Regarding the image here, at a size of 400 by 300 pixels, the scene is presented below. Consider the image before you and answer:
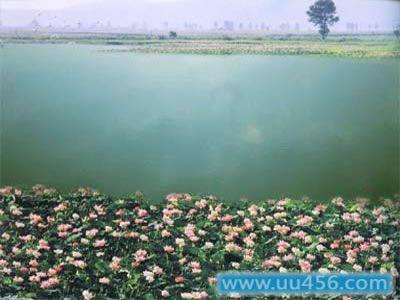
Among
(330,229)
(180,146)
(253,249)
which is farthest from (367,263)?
(180,146)

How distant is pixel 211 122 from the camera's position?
4.86 metres

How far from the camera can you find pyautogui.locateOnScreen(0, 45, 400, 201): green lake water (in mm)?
4848

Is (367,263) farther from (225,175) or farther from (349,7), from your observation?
(349,7)

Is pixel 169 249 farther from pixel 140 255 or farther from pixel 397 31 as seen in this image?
pixel 397 31

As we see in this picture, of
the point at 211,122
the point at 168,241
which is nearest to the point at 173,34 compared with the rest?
the point at 211,122

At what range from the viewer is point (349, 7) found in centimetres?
480

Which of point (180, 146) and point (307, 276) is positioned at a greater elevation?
point (180, 146)

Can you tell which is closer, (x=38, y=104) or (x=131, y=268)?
(x=131, y=268)

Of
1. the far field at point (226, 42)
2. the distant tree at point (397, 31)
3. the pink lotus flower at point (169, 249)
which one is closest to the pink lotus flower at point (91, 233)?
the pink lotus flower at point (169, 249)

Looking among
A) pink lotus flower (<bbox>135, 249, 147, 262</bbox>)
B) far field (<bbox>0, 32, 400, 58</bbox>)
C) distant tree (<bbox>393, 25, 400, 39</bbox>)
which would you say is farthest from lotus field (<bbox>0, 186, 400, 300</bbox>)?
distant tree (<bbox>393, 25, 400, 39</bbox>)

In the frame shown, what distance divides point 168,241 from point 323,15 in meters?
1.82

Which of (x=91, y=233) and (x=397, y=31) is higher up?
(x=397, y=31)

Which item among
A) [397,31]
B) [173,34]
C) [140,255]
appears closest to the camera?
[140,255]

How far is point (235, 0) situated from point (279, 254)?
1.68 m
